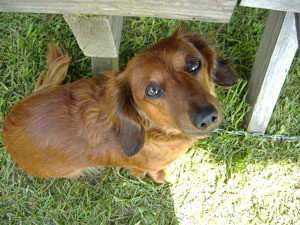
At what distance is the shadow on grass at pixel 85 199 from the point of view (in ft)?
11.2

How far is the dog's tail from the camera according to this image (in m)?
3.19

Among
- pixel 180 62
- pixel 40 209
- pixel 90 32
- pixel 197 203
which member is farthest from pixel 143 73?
pixel 40 209

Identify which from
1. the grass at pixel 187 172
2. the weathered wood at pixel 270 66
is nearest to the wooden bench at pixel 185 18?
the weathered wood at pixel 270 66

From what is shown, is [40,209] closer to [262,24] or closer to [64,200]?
[64,200]

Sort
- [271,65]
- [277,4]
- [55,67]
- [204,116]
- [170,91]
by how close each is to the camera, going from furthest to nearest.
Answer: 1. [55,67]
2. [271,65]
3. [170,91]
4. [204,116]
5. [277,4]

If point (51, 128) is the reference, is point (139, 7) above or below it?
above

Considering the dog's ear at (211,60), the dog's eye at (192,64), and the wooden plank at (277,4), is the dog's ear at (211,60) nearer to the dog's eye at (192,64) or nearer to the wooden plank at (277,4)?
the dog's eye at (192,64)

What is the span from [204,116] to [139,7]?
0.66m

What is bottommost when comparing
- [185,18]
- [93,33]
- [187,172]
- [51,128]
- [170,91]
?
[187,172]

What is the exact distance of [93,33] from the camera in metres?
2.17

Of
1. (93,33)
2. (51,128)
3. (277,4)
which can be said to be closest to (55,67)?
(51,128)

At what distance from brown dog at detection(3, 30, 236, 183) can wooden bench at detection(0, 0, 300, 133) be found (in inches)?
10.8

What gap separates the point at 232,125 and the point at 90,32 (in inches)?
69.1

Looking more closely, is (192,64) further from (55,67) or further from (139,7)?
(55,67)
